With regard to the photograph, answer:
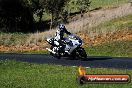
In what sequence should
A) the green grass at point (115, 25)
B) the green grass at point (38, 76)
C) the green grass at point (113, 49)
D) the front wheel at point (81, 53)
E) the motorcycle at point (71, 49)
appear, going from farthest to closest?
the green grass at point (115, 25) → the green grass at point (113, 49) → the motorcycle at point (71, 49) → the front wheel at point (81, 53) → the green grass at point (38, 76)

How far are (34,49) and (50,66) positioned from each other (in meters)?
12.8

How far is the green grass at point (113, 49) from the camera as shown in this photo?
101 ft

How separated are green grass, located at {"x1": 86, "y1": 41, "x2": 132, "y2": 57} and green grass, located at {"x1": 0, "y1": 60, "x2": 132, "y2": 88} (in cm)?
920

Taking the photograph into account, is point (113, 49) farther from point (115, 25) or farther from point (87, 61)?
point (115, 25)

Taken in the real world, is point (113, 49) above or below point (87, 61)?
above

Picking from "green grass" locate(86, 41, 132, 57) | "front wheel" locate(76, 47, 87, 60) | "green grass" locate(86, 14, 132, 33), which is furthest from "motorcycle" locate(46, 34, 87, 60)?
"green grass" locate(86, 14, 132, 33)

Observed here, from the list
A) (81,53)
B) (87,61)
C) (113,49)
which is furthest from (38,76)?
(113,49)

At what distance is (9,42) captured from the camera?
3788 cm

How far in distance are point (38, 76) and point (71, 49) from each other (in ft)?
26.5

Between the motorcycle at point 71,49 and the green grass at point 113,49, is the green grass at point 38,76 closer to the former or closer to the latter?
the motorcycle at point 71,49

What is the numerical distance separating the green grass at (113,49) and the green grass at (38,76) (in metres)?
9.20

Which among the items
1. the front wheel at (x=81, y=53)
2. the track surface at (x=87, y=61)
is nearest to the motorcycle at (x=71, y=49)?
the front wheel at (x=81, y=53)

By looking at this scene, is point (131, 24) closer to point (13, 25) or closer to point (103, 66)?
point (103, 66)

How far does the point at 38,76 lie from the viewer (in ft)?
60.1
